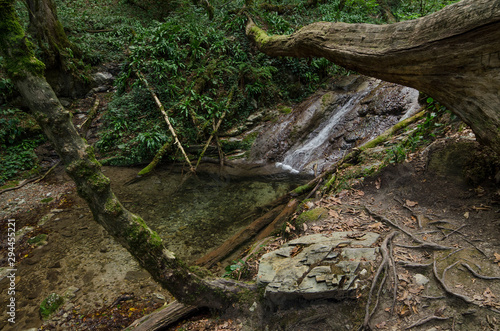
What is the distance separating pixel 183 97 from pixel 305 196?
6405 mm

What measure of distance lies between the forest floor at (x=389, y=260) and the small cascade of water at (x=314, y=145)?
12.9ft

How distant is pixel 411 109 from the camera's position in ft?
24.9

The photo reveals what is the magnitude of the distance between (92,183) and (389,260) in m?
3.19

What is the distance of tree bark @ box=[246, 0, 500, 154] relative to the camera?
9.02 ft

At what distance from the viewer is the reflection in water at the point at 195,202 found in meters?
5.77

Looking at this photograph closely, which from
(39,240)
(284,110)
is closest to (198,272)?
(39,240)

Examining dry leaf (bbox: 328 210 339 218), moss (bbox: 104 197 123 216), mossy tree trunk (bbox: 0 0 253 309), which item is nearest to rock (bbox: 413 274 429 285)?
dry leaf (bbox: 328 210 339 218)

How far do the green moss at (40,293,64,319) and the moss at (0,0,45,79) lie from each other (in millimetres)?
3666

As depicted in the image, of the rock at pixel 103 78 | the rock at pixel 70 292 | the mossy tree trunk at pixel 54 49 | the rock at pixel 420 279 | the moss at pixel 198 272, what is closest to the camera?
the rock at pixel 420 279

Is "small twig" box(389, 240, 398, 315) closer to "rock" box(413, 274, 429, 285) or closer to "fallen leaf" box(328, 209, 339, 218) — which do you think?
"rock" box(413, 274, 429, 285)

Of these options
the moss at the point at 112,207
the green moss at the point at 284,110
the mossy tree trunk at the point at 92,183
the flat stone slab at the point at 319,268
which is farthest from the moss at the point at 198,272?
the green moss at the point at 284,110

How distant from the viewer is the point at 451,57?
3057 mm

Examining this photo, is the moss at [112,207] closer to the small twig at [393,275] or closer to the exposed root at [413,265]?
the small twig at [393,275]

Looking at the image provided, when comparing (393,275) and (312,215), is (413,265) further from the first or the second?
(312,215)
